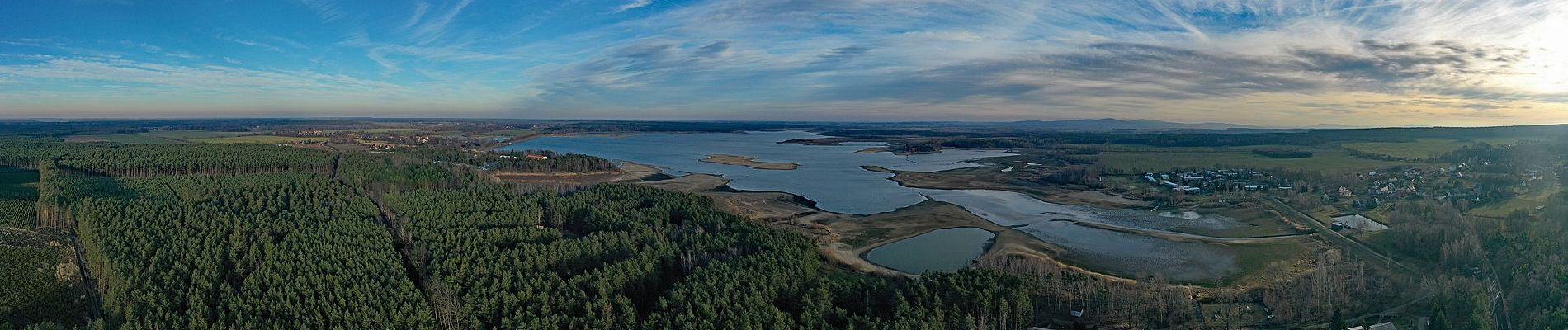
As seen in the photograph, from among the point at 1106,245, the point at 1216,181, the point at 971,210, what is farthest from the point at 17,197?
the point at 1216,181

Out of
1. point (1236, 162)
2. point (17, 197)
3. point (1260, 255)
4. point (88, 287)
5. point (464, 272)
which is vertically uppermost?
point (1236, 162)

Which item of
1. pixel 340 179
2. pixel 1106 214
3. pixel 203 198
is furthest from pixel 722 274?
pixel 340 179

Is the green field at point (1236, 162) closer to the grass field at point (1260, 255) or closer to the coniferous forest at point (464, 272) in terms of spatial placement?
the grass field at point (1260, 255)

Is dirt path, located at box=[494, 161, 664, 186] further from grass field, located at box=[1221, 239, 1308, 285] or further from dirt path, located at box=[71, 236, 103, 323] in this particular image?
grass field, located at box=[1221, 239, 1308, 285]

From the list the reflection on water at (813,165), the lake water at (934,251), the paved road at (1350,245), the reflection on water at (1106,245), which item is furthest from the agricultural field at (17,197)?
the paved road at (1350,245)

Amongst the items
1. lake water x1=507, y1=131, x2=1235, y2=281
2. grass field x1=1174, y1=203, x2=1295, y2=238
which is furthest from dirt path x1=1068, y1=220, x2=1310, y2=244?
lake water x1=507, y1=131, x2=1235, y2=281

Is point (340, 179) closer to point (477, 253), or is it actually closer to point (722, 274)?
point (477, 253)

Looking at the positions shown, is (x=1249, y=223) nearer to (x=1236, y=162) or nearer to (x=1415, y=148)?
(x=1236, y=162)
